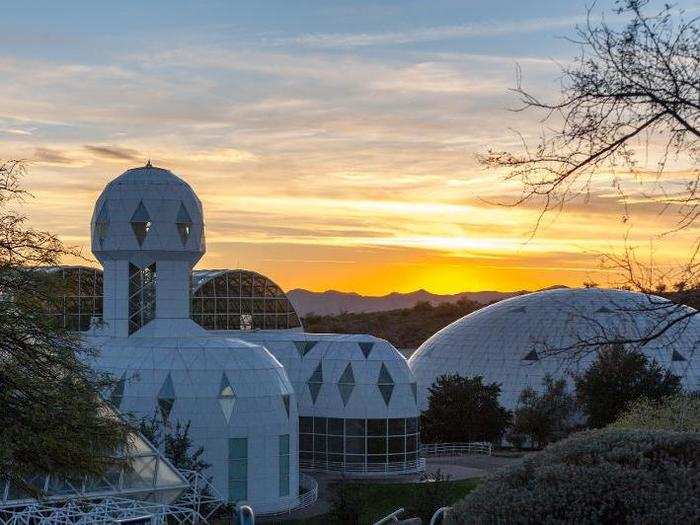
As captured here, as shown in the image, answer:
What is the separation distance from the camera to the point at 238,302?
63219 millimetres

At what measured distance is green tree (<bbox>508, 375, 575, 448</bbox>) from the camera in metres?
57.9

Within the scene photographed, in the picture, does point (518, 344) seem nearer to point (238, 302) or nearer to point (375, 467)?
point (238, 302)

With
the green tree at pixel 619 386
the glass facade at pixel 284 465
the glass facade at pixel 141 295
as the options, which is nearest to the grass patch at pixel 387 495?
the glass facade at pixel 284 465

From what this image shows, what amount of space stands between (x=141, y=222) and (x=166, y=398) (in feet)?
41.8

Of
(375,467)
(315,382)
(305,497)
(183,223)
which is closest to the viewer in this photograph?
(305,497)

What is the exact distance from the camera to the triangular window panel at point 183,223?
52.0 m

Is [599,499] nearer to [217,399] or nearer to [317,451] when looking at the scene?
[217,399]

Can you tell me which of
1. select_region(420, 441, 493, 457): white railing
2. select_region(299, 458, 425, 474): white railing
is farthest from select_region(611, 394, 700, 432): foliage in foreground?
select_region(420, 441, 493, 457): white railing

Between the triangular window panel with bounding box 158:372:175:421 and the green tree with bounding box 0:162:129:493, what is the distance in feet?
77.3

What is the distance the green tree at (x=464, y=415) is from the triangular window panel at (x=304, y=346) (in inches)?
368

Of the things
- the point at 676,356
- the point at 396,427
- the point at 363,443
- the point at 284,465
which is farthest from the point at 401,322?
the point at 284,465

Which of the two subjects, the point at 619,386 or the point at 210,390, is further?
the point at 619,386

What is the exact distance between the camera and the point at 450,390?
2366 inches

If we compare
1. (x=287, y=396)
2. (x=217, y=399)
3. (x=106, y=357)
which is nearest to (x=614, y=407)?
(x=287, y=396)
